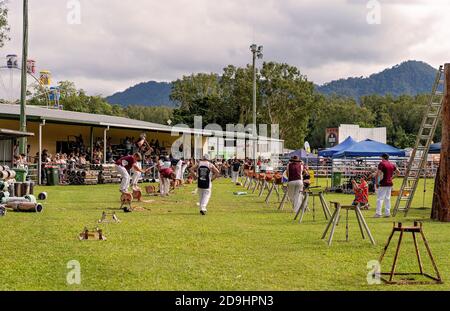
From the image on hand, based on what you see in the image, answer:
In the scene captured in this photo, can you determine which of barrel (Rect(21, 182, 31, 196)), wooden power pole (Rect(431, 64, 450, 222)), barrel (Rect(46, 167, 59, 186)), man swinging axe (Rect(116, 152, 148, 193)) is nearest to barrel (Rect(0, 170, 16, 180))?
barrel (Rect(21, 182, 31, 196))

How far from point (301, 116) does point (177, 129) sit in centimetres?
3360

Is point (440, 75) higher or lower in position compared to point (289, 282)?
higher

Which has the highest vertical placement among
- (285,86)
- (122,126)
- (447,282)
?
(285,86)

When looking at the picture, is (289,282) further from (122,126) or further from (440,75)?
(122,126)

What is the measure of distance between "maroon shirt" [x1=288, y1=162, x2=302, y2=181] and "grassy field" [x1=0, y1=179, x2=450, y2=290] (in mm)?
1273

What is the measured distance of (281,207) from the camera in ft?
71.4

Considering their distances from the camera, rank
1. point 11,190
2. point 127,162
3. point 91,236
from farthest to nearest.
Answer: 1. point 11,190
2. point 127,162
3. point 91,236

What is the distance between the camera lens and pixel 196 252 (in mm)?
11695

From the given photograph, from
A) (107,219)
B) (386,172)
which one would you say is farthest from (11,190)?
(386,172)

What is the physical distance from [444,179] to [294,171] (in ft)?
15.5

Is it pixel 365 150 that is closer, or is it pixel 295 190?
pixel 295 190

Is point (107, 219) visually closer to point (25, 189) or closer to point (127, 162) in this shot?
point (127, 162)

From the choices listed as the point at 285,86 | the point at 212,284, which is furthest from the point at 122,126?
the point at 285,86

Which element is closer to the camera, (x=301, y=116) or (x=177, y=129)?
(x=177, y=129)
